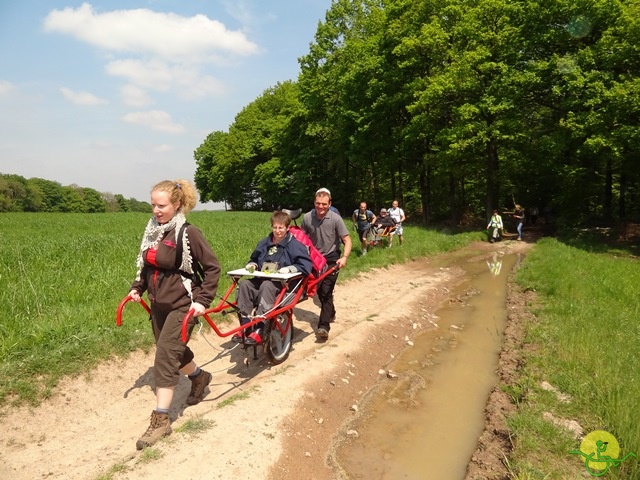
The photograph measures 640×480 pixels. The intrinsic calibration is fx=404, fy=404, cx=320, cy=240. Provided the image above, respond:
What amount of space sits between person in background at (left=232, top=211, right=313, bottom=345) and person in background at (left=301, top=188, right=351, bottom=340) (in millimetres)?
1041

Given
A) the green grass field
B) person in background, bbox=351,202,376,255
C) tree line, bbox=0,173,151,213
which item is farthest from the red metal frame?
tree line, bbox=0,173,151,213

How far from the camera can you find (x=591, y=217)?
76.3 feet

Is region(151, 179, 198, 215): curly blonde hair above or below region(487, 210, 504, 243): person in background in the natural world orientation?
above

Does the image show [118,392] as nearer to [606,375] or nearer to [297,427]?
[297,427]

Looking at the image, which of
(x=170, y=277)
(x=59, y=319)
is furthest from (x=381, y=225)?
(x=170, y=277)

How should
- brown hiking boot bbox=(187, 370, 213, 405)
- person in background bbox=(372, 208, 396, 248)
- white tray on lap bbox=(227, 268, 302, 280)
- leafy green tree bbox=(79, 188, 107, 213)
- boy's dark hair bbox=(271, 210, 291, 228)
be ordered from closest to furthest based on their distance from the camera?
brown hiking boot bbox=(187, 370, 213, 405) < white tray on lap bbox=(227, 268, 302, 280) < boy's dark hair bbox=(271, 210, 291, 228) < person in background bbox=(372, 208, 396, 248) < leafy green tree bbox=(79, 188, 107, 213)

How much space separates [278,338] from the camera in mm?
5609

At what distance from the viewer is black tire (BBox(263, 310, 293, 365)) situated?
5157 mm

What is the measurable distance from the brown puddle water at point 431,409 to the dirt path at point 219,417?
28 centimetres

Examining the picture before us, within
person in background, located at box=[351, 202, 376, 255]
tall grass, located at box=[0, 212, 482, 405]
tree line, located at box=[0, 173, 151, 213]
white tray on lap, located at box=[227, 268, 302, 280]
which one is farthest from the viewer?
tree line, located at box=[0, 173, 151, 213]

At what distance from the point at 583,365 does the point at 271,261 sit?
435 centimetres

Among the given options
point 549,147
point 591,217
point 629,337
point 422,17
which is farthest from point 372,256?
point 422,17

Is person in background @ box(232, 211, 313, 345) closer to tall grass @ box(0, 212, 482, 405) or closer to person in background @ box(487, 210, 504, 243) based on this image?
tall grass @ box(0, 212, 482, 405)

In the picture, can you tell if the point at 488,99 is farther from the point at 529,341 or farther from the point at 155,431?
the point at 155,431
